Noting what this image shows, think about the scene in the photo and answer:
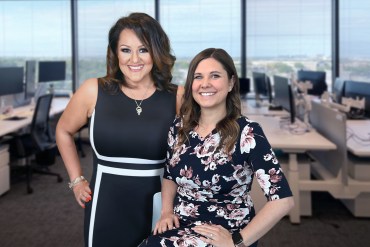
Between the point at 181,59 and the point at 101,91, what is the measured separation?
521 centimetres

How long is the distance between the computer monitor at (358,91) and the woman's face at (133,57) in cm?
306

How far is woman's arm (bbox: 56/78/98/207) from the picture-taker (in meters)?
1.74

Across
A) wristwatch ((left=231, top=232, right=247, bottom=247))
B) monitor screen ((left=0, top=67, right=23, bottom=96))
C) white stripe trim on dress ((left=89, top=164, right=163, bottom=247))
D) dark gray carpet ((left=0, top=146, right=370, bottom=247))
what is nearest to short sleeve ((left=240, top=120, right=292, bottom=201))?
wristwatch ((left=231, top=232, right=247, bottom=247))

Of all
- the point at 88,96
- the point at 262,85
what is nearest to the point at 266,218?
the point at 88,96

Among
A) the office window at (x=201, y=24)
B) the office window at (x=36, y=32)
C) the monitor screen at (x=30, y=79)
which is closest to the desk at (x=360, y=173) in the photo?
the office window at (x=201, y=24)

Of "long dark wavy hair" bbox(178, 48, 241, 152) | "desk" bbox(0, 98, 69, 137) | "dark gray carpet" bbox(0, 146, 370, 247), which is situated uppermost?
"long dark wavy hair" bbox(178, 48, 241, 152)

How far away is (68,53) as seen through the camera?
6.99m

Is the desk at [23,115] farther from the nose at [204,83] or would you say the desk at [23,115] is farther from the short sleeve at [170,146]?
the nose at [204,83]

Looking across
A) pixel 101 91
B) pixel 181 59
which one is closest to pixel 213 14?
pixel 181 59

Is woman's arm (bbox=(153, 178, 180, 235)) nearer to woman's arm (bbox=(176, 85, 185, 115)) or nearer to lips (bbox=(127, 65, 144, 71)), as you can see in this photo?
woman's arm (bbox=(176, 85, 185, 115))

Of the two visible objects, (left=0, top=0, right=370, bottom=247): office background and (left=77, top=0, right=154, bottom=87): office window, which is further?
(left=77, top=0, right=154, bottom=87): office window

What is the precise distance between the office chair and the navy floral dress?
3.08 m

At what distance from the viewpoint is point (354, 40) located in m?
6.46

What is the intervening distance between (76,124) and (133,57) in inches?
16.4
